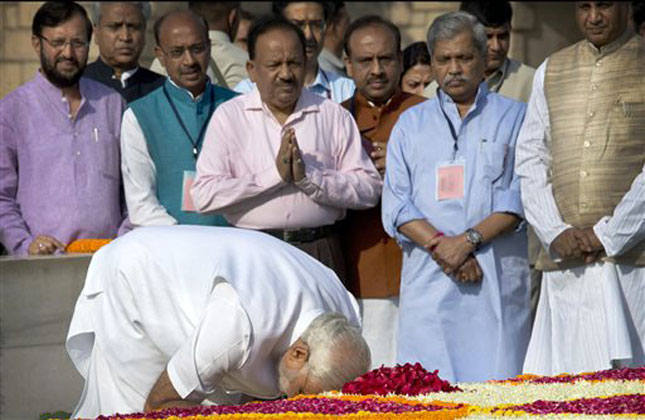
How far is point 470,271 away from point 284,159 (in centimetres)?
97

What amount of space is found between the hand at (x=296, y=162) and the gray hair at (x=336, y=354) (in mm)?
1867

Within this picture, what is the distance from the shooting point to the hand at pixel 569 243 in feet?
24.2

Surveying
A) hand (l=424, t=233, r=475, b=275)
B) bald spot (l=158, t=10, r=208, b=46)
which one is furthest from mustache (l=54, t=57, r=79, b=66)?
hand (l=424, t=233, r=475, b=275)

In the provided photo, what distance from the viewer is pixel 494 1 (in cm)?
886

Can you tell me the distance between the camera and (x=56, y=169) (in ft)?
26.2

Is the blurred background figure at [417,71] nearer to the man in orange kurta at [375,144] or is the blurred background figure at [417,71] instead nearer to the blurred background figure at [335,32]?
the blurred background figure at [335,32]

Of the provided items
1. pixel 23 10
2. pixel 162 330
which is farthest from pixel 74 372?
pixel 23 10

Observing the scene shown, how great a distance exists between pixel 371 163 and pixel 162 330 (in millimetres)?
2065

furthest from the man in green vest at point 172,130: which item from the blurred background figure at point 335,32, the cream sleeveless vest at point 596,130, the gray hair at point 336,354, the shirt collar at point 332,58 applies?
the gray hair at point 336,354

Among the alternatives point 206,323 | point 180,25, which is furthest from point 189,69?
point 206,323

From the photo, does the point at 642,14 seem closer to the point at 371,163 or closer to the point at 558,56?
the point at 558,56

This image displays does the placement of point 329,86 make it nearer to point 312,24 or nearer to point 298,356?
point 312,24

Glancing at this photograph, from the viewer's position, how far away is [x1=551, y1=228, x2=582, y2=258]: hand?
7.37 m

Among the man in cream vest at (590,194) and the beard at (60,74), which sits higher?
the beard at (60,74)
